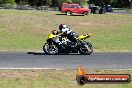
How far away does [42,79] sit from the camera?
1425 cm

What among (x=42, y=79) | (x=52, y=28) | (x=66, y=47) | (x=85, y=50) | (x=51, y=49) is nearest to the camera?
(x=42, y=79)

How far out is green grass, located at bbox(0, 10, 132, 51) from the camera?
26.7m

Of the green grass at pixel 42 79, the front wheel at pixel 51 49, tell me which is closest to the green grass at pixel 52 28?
the front wheel at pixel 51 49

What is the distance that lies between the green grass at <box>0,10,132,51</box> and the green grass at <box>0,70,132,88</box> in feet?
28.0

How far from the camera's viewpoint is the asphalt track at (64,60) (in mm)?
17516

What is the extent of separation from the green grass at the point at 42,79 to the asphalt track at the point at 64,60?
141 cm

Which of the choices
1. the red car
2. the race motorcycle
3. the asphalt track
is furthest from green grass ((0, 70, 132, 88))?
the red car

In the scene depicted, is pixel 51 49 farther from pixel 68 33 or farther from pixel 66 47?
pixel 68 33

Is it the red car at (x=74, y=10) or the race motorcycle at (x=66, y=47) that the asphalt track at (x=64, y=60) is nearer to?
the race motorcycle at (x=66, y=47)

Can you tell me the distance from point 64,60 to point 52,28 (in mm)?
18670

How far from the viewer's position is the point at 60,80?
14.1 metres

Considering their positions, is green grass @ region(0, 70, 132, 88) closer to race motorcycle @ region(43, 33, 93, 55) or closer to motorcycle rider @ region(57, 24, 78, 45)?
race motorcycle @ region(43, 33, 93, 55)

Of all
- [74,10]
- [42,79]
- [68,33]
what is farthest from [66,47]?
[74,10]

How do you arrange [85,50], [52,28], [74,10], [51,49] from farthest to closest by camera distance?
[74,10] < [52,28] < [51,49] < [85,50]
